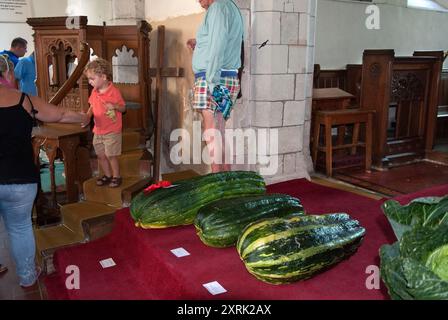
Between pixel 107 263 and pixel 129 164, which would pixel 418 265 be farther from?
pixel 129 164

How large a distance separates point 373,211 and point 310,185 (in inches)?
28.8

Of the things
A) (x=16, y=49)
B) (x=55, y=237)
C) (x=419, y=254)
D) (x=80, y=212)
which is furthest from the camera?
(x=16, y=49)

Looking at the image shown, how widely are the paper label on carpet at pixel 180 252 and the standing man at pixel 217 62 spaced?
135 centimetres

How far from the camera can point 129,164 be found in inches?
165

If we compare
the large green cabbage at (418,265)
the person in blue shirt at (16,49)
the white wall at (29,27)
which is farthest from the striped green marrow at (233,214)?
the white wall at (29,27)

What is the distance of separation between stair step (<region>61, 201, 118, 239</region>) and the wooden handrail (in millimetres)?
1017

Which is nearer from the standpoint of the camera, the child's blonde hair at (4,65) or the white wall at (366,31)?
the child's blonde hair at (4,65)

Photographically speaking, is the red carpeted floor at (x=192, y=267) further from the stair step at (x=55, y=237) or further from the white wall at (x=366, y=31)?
the white wall at (x=366, y=31)

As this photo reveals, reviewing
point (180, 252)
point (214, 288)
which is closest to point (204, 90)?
point (180, 252)

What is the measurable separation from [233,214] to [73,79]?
2.64 meters

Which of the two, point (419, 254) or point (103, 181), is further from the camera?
point (103, 181)

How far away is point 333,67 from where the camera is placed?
7.88 metres

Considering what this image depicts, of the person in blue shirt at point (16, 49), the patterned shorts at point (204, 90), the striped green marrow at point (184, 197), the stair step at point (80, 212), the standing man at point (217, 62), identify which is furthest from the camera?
the person in blue shirt at point (16, 49)

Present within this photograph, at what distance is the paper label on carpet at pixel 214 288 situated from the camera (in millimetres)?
1703
